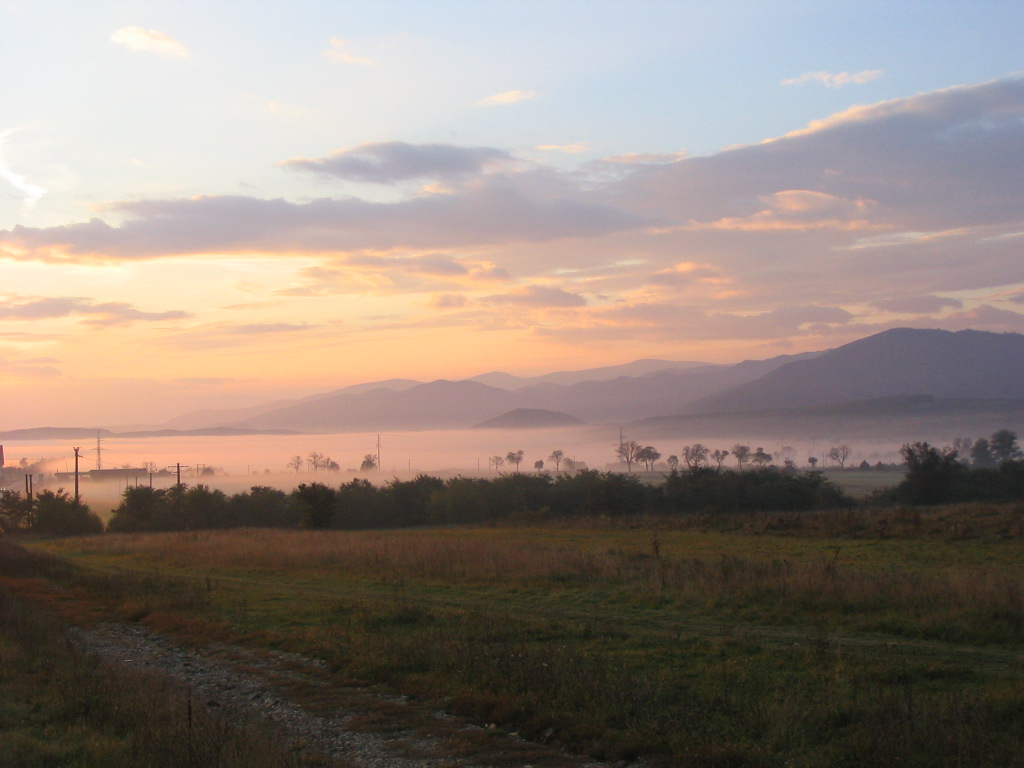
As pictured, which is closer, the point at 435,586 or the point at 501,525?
the point at 435,586

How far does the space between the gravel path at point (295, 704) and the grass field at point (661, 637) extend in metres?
0.45

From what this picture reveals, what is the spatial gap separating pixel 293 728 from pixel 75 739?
6.97 ft

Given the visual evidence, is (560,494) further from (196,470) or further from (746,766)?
(196,470)

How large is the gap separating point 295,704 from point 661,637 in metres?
5.72

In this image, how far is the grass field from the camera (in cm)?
797

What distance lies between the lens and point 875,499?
6444cm

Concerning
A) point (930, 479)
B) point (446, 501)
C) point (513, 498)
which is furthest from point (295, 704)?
point (513, 498)

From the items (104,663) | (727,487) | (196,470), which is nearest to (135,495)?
(727,487)

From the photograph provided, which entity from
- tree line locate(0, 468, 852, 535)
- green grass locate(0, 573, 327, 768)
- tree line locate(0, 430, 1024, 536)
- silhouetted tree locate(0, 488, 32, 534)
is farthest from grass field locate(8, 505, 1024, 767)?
silhouetted tree locate(0, 488, 32, 534)

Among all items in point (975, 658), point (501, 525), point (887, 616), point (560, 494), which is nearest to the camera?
point (975, 658)

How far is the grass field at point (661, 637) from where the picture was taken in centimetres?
797

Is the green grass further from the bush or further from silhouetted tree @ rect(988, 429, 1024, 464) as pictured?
silhouetted tree @ rect(988, 429, 1024, 464)

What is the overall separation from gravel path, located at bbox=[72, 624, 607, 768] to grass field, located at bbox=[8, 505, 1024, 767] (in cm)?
45

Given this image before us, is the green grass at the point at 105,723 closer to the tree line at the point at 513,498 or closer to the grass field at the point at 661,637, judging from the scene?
the grass field at the point at 661,637
